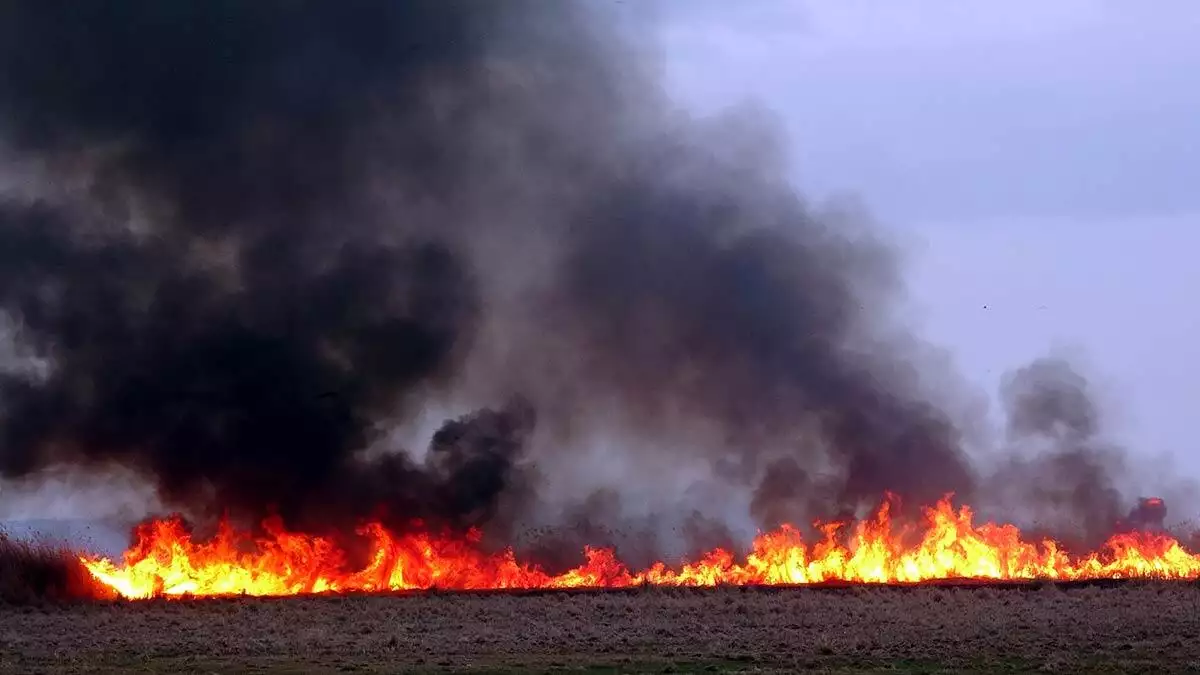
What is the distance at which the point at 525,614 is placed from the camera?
3731 centimetres

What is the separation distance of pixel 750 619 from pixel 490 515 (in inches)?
802

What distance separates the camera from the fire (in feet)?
152

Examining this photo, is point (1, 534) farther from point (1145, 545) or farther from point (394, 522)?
point (1145, 545)

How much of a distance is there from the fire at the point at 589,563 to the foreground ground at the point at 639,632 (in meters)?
4.52

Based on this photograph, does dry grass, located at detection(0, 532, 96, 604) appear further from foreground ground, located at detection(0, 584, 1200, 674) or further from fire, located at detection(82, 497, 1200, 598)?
foreground ground, located at detection(0, 584, 1200, 674)

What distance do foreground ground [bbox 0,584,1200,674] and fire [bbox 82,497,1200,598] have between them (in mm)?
4524

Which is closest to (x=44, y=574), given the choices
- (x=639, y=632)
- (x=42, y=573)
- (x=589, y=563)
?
(x=42, y=573)

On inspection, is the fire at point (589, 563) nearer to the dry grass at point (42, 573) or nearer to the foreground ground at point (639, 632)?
the dry grass at point (42, 573)

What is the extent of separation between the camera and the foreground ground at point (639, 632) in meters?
27.3

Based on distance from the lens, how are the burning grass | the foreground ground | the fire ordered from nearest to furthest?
the foreground ground < the burning grass < the fire

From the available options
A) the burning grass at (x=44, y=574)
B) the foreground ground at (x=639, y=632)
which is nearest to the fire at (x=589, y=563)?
the burning grass at (x=44, y=574)

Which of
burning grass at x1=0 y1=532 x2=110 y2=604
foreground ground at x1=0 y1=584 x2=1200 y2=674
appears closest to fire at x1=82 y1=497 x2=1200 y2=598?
burning grass at x1=0 y1=532 x2=110 y2=604

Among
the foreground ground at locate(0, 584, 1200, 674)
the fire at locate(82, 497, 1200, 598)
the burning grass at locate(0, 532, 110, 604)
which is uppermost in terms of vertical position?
the fire at locate(82, 497, 1200, 598)

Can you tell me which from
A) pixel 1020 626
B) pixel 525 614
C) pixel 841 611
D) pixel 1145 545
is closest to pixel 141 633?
pixel 525 614
